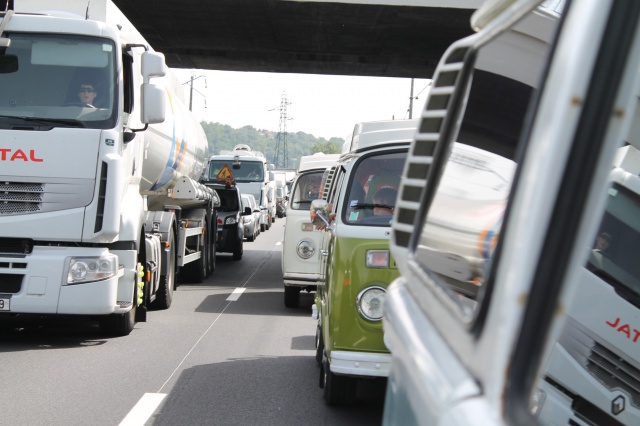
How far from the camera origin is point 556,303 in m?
1.29

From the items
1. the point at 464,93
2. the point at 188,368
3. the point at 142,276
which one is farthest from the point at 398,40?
the point at 464,93

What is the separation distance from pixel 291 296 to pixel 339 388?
22.4ft

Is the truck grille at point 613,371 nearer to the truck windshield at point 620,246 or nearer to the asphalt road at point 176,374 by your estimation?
the truck windshield at point 620,246

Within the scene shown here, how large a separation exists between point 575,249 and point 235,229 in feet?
72.7

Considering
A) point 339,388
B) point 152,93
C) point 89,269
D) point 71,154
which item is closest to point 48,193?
point 71,154

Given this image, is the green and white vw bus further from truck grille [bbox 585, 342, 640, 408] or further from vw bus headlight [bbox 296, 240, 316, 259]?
vw bus headlight [bbox 296, 240, 316, 259]

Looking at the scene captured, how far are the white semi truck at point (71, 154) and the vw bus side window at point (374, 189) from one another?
9.86ft

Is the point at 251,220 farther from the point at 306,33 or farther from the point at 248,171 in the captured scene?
the point at 306,33

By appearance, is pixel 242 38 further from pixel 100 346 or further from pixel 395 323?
pixel 395 323

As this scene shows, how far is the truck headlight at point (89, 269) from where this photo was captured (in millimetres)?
9234

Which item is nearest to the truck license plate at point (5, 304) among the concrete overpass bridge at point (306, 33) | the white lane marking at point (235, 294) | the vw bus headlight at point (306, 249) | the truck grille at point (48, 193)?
the truck grille at point (48, 193)

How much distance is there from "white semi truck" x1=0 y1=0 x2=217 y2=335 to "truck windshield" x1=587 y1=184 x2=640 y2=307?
232 inches

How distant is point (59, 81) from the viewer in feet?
31.4

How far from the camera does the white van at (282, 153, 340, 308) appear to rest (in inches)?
533
